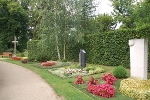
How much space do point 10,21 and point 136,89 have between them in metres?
46.7

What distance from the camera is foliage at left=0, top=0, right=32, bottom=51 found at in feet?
169

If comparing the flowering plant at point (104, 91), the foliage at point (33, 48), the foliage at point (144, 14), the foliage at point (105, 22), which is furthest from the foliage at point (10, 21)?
the flowering plant at point (104, 91)

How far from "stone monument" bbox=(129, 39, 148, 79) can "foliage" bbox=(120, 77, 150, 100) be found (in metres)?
1.56

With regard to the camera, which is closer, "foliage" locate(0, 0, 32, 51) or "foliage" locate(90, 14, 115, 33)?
"foliage" locate(90, 14, 115, 33)

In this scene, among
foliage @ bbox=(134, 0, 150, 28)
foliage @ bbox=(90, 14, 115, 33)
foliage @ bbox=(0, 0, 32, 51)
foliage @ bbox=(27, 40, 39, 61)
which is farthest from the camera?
foliage @ bbox=(0, 0, 32, 51)

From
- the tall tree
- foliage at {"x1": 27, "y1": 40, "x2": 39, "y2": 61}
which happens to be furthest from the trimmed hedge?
the tall tree

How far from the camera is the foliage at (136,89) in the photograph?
27.2 feet

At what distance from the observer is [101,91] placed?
29.9 feet

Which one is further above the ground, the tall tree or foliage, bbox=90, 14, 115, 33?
the tall tree

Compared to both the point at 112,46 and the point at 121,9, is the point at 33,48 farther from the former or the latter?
the point at 121,9

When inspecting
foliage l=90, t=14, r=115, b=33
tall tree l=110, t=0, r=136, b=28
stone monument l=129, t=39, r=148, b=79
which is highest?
tall tree l=110, t=0, r=136, b=28

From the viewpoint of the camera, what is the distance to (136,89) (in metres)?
8.88

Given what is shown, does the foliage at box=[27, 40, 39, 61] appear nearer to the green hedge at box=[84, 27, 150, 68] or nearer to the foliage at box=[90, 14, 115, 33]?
the green hedge at box=[84, 27, 150, 68]

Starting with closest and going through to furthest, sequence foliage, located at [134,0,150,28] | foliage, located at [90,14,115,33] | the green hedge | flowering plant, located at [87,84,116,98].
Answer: flowering plant, located at [87,84,116,98] → foliage, located at [134,0,150,28] → the green hedge → foliage, located at [90,14,115,33]
